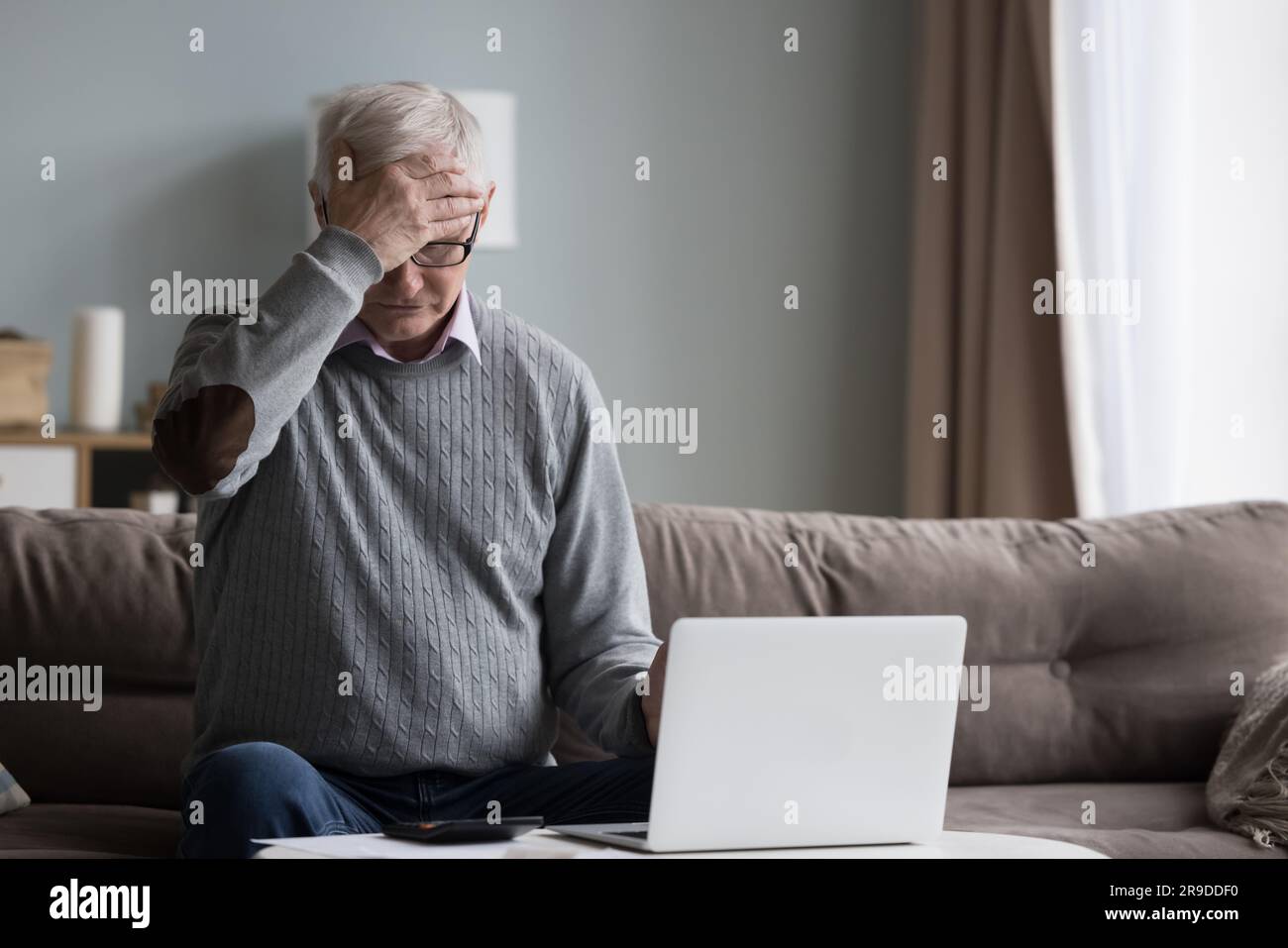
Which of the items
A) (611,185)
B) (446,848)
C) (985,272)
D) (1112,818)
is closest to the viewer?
(446,848)

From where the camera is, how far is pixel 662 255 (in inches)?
134

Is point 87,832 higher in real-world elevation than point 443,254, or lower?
lower

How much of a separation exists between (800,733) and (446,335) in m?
0.66

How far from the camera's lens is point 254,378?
4.45 feet

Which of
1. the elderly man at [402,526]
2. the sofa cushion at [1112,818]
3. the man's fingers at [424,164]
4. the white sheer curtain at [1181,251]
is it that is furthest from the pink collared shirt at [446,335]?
the white sheer curtain at [1181,251]

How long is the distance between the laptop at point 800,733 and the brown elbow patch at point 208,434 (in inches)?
19.5

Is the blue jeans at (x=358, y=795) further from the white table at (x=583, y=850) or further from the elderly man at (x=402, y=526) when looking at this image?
the white table at (x=583, y=850)

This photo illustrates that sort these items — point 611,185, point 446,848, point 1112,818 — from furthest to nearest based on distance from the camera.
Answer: point 611,185, point 1112,818, point 446,848

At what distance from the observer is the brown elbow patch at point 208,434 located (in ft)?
4.47

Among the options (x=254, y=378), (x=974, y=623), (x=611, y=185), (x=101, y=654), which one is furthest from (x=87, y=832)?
(x=611, y=185)

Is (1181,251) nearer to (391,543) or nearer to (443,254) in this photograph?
(443,254)

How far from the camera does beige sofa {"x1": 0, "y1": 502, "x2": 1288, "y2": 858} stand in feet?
Result: 5.77

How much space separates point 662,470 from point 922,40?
46.6 inches

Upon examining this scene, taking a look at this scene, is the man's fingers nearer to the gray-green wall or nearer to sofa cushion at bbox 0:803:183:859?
sofa cushion at bbox 0:803:183:859
